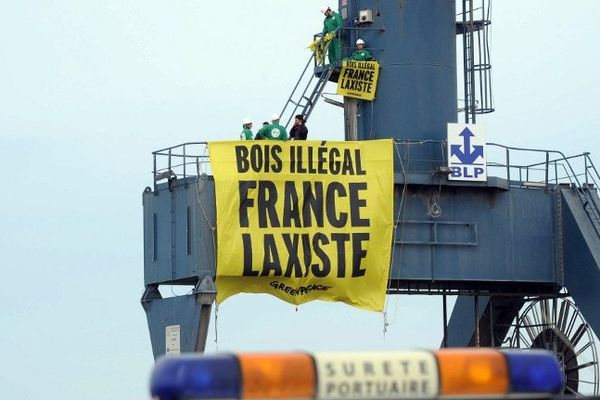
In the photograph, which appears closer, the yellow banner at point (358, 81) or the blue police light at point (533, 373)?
the blue police light at point (533, 373)

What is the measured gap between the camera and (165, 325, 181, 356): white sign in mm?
42625

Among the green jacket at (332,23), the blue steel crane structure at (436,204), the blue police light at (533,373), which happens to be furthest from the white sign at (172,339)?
the blue police light at (533,373)

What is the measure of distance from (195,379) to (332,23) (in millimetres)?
36325

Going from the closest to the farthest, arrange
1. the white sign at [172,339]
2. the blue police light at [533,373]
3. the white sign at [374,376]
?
the white sign at [374,376] < the blue police light at [533,373] < the white sign at [172,339]

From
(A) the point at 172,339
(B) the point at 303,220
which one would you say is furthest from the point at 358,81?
(A) the point at 172,339

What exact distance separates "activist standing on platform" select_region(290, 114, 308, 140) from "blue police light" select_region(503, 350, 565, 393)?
33.0 m

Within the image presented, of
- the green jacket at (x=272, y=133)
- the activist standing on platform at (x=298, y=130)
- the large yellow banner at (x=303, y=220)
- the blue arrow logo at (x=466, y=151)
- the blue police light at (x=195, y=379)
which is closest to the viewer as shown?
the blue police light at (x=195, y=379)

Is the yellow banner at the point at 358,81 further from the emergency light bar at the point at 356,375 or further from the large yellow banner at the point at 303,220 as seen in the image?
the emergency light bar at the point at 356,375

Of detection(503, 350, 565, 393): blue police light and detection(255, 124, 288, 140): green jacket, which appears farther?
detection(255, 124, 288, 140): green jacket

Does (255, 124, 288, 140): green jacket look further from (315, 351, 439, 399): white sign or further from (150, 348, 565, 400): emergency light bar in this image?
(315, 351, 439, 399): white sign

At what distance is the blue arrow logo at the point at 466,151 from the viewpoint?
1745 inches

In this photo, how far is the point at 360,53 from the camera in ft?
148

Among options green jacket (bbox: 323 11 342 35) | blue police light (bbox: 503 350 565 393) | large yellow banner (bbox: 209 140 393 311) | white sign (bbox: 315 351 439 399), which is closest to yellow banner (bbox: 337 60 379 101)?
green jacket (bbox: 323 11 342 35)

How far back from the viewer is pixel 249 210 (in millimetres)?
42188
